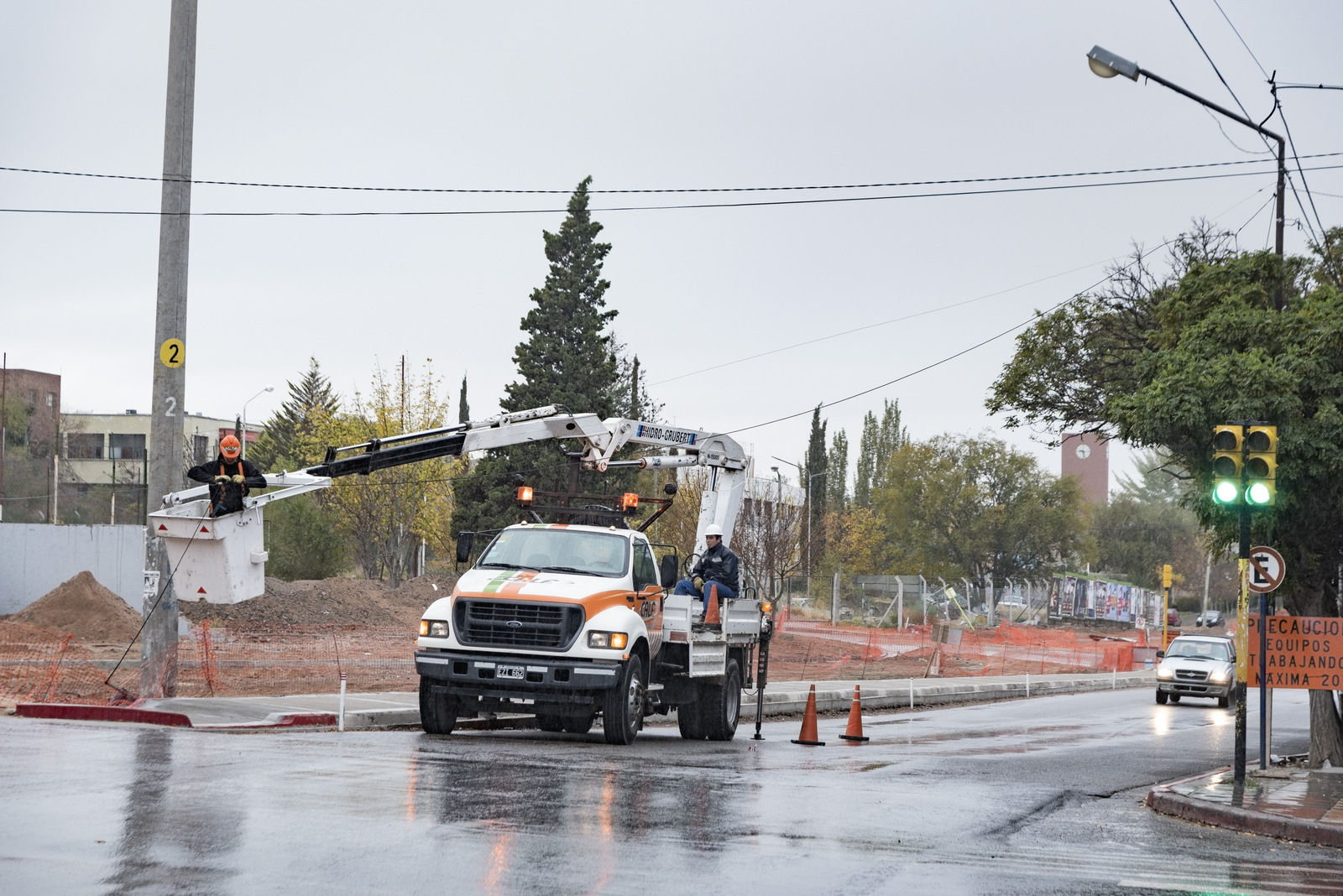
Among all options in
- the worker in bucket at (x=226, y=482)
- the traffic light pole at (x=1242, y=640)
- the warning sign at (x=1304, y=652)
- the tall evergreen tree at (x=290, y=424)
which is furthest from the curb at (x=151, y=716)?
the tall evergreen tree at (x=290, y=424)

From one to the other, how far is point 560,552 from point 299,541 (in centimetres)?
4117

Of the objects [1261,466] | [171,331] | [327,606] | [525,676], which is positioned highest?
[171,331]

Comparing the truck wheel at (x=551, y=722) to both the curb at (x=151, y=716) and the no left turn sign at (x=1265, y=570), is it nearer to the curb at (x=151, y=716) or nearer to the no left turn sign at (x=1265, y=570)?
the curb at (x=151, y=716)

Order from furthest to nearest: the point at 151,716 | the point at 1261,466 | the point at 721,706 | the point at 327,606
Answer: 1. the point at 327,606
2. the point at 721,706
3. the point at 151,716
4. the point at 1261,466

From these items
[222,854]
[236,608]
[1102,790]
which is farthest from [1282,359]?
[236,608]

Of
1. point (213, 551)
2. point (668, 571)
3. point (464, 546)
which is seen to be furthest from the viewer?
point (668, 571)

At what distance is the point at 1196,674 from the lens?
32.6 meters

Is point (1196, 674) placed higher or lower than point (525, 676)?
lower

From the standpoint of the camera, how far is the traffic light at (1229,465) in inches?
514

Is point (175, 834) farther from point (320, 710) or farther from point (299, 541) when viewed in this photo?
point (299, 541)

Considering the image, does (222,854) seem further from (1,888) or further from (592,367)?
(592,367)

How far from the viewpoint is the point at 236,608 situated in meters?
42.2

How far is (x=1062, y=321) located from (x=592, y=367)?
→ 103 feet

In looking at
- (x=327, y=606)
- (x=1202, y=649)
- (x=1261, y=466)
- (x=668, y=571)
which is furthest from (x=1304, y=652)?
(x=327, y=606)
